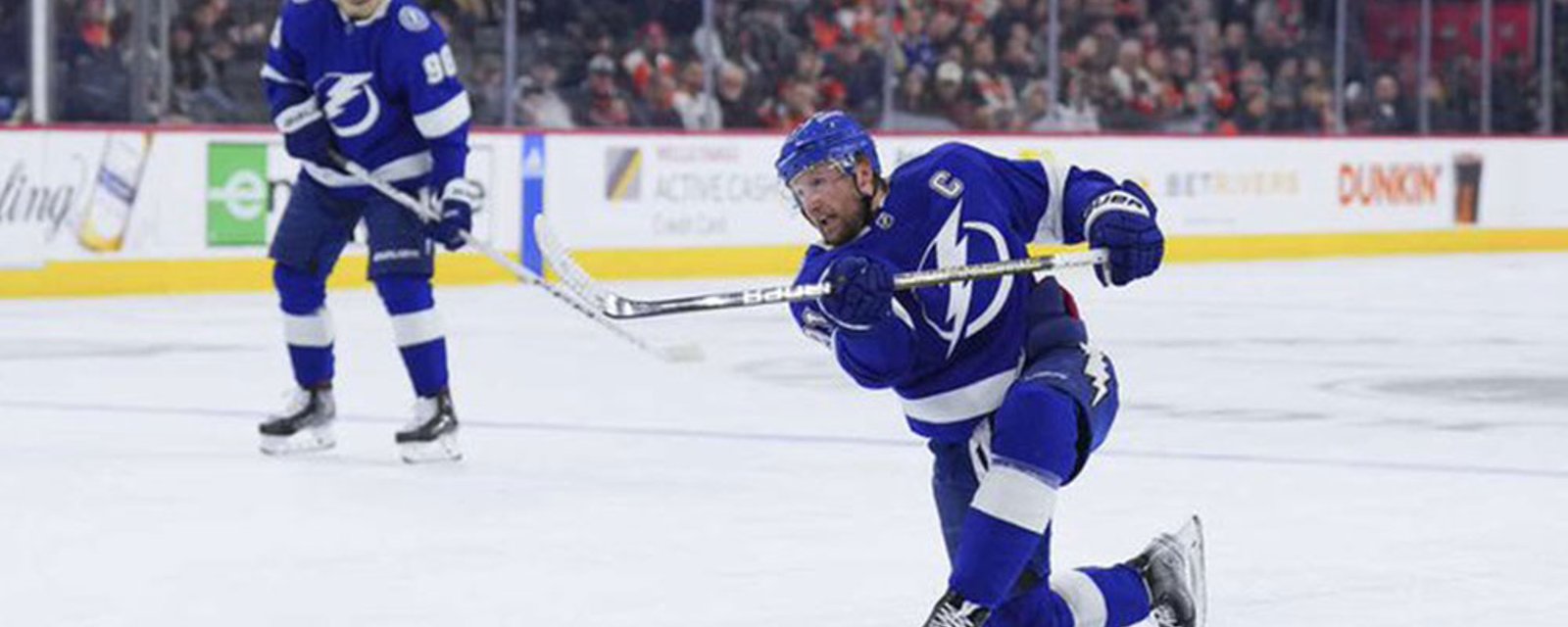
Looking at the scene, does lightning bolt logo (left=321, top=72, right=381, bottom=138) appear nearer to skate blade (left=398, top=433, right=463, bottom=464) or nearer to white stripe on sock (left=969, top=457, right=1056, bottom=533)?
skate blade (left=398, top=433, right=463, bottom=464)

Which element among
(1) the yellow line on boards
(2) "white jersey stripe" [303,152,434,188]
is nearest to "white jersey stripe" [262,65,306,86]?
(2) "white jersey stripe" [303,152,434,188]

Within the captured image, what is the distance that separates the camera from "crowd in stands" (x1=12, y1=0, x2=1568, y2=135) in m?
12.6

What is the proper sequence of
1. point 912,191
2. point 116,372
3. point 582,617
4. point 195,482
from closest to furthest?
point 912,191, point 582,617, point 195,482, point 116,372

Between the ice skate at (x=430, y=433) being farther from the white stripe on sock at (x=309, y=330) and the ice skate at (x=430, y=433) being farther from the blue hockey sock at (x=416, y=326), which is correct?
the white stripe on sock at (x=309, y=330)

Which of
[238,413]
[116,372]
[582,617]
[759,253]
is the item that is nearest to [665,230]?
[759,253]

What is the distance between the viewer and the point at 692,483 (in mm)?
6379

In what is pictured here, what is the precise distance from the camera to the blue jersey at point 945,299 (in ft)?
12.7

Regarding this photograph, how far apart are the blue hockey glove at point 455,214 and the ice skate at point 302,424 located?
52 cm

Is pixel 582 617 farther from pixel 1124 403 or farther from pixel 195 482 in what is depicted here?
pixel 1124 403

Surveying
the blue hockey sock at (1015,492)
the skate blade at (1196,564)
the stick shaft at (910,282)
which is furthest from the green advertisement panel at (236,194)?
the blue hockey sock at (1015,492)

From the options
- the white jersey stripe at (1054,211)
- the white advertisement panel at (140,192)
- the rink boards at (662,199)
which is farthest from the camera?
the rink boards at (662,199)

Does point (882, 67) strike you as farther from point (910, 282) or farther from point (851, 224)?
point (910, 282)

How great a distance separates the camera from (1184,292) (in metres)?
13.3

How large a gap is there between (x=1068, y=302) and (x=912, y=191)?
0.32 m
